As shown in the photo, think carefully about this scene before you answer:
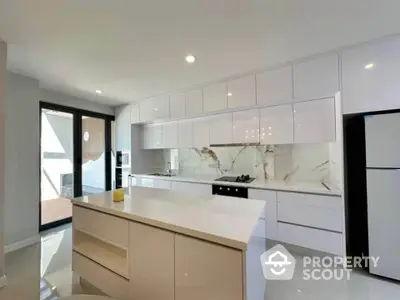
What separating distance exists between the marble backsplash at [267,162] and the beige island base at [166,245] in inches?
68.6

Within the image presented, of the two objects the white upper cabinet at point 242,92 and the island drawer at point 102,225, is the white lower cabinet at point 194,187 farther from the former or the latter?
the island drawer at point 102,225

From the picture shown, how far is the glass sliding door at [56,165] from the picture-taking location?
389 cm

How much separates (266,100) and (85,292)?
117 inches

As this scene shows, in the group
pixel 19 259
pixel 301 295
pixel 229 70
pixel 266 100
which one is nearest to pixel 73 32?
pixel 229 70

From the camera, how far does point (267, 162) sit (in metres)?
3.58

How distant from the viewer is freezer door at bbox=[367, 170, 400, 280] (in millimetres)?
2135

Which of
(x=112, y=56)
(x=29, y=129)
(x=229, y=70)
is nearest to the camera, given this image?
(x=112, y=56)

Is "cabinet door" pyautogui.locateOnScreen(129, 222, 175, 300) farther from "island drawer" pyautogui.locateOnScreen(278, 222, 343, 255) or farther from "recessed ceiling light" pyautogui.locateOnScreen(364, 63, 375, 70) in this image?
"recessed ceiling light" pyautogui.locateOnScreen(364, 63, 375, 70)

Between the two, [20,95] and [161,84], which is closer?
[20,95]

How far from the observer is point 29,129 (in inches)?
127

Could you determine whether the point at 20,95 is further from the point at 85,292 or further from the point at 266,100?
the point at 266,100

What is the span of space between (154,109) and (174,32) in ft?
7.75

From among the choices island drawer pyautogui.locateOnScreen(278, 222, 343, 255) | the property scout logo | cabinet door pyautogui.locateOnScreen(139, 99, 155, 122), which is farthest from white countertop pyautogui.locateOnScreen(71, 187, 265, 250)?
cabinet door pyautogui.locateOnScreen(139, 99, 155, 122)

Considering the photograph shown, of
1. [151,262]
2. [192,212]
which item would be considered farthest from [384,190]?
[151,262]
